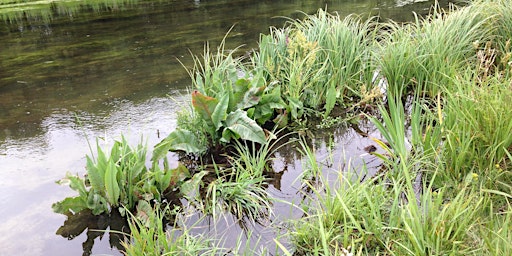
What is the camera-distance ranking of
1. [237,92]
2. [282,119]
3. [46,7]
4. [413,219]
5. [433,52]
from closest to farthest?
[413,219] < [237,92] < [282,119] < [433,52] < [46,7]

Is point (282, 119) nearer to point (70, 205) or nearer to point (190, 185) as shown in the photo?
point (190, 185)

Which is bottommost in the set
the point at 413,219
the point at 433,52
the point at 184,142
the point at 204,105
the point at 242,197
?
the point at 242,197

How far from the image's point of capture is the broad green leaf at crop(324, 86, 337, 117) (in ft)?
11.0

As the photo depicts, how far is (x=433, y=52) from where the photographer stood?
338cm

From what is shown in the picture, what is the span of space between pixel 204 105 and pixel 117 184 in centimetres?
83

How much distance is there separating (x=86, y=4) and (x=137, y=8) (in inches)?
76.9

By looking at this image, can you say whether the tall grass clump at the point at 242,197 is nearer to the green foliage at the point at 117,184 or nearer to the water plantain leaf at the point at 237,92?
the green foliage at the point at 117,184

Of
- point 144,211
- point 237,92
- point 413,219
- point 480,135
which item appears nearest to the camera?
point 413,219

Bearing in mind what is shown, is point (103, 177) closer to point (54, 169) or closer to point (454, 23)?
point (54, 169)

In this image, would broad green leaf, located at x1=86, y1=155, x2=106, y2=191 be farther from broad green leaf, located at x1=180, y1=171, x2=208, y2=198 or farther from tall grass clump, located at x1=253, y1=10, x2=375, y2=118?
tall grass clump, located at x1=253, y1=10, x2=375, y2=118

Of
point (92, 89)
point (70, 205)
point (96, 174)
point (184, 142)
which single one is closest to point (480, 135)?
point (184, 142)

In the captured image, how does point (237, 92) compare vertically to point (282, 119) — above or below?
above

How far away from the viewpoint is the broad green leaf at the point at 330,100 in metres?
3.36

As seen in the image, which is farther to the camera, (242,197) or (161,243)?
(242,197)
